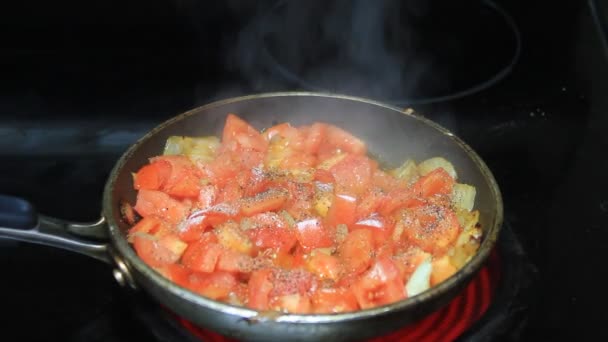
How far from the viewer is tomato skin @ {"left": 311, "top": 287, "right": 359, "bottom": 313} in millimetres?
1050

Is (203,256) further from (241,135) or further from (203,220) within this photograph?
(241,135)

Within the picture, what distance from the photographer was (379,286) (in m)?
1.09

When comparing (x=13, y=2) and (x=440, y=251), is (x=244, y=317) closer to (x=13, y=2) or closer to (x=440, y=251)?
(x=440, y=251)

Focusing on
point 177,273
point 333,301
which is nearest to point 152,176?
point 177,273

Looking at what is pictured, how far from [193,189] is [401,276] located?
19.6 inches

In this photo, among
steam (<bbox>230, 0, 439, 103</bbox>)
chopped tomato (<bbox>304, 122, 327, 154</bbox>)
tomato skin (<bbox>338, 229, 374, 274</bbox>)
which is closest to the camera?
tomato skin (<bbox>338, 229, 374, 274</bbox>)

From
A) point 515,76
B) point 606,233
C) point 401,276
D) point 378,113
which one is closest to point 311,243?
point 401,276

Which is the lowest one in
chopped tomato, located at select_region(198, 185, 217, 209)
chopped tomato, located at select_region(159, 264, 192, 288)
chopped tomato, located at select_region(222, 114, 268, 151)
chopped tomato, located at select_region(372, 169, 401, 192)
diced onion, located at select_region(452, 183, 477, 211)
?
chopped tomato, located at select_region(159, 264, 192, 288)

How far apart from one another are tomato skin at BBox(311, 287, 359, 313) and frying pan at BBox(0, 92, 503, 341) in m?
0.07

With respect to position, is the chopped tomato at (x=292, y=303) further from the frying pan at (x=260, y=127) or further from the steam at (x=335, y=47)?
the steam at (x=335, y=47)

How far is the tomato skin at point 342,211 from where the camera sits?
1.28m

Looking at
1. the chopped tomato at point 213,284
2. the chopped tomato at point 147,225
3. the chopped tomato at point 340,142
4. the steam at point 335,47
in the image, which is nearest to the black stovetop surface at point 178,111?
the steam at point 335,47

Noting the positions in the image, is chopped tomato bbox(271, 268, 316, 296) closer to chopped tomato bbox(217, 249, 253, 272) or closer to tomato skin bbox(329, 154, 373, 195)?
chopped tomato bbox(217, 249, 253, 272)

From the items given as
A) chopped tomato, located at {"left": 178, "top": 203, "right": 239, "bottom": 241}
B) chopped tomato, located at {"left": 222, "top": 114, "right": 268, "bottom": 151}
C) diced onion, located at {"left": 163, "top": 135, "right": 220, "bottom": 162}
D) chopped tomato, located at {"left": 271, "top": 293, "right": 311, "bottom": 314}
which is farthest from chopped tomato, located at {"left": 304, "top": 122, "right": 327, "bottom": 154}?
chopped tomato, located at {"left": 271, "top": 293, "right": 311, "bottom": 314}
